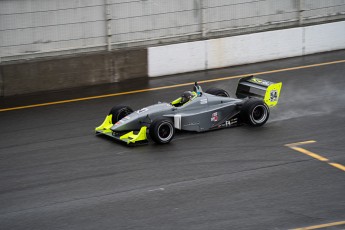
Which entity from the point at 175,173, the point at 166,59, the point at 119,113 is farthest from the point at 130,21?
the point at 175,173

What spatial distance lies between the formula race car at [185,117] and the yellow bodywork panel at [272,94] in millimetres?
22

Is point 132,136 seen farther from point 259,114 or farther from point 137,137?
point 259,114

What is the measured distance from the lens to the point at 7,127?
609 inches

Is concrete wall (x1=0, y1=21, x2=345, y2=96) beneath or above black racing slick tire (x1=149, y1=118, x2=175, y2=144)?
above

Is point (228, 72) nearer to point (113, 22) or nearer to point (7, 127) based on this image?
point (113, 22)

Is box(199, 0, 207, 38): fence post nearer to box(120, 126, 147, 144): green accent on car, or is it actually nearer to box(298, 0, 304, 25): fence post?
box(298, 0, 304, 25): fence post

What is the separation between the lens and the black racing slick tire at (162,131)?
1328 cm

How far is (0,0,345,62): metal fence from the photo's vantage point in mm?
17953

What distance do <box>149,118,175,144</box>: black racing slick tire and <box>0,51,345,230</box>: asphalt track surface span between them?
6.5 inches

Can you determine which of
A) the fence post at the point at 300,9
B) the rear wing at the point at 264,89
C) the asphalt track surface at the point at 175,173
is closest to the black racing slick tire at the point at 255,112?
the asphalt track surface at the point at 175,173

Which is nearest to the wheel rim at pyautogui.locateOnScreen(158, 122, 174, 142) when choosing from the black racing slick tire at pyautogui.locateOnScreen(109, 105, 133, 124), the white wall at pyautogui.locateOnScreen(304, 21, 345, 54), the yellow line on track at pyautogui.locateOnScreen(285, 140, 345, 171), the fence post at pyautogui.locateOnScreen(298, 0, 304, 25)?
the black racing slick tire at pyautogui.locateOnScreen(109, 105, 133, 124)

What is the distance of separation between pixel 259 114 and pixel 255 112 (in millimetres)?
115

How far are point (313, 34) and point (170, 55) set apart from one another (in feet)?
15.2

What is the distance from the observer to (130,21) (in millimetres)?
19094
